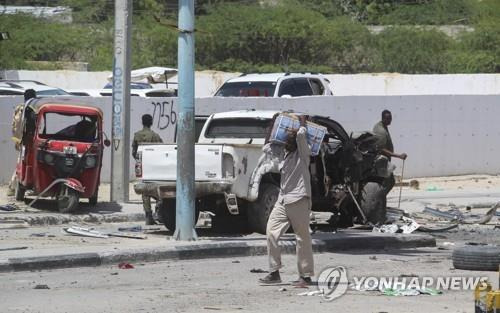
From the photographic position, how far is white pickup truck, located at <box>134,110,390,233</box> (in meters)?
15.7

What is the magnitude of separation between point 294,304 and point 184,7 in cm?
545

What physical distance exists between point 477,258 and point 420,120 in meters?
13.8

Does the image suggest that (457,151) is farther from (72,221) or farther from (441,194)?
(72,221)

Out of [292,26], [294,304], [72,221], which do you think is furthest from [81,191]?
[292,26]

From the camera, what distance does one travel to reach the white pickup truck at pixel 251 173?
51.6ft

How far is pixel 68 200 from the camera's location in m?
18.4

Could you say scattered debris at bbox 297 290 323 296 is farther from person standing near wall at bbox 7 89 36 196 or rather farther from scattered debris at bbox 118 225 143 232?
person standing near wall at bbox 7 89 36 196

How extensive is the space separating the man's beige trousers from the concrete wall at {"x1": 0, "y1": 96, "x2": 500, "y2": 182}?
1178 cm

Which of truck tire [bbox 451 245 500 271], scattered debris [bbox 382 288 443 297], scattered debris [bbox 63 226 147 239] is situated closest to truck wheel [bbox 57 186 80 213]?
scattered debris [bbox 63 226 147 239]

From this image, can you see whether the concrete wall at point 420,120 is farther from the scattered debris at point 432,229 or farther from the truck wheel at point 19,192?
the scattered debris at point 432,229

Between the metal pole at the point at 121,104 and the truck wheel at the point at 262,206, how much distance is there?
4.47m

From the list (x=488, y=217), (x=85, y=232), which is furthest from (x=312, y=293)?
(x=488, y=217)

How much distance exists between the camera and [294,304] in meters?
10.7

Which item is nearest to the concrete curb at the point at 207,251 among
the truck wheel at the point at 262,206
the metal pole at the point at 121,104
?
the truck wheel at the point at 262,206
